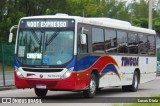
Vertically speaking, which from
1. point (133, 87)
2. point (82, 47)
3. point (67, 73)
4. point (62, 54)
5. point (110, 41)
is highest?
point (110, 41)

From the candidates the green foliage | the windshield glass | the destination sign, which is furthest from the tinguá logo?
the green foliage

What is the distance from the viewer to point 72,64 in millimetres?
17656

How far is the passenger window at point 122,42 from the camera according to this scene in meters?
22.2

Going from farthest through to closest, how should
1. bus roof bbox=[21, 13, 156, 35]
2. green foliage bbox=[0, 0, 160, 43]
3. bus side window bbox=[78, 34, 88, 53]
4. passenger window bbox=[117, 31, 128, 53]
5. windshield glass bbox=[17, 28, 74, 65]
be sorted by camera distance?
green foliage bbox=[0, 0, 160, 43] < passenger window bbox=[117, 31, 128, 53] < bus roof bbox=[21, 13, 156, 35] < bus side window bbox=[78, 34, 88, 53] < windshield glass bbox=[17, 28, 74, 65]

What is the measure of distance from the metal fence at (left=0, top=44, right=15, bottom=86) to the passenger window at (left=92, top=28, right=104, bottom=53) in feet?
23.8

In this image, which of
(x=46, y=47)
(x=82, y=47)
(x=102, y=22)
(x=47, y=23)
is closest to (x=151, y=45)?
(x=102, y=22)

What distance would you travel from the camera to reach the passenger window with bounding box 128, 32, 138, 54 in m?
23.7

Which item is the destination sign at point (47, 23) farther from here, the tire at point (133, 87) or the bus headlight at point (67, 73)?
the tire at point (133, 87)

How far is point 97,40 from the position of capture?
1980 centimetres

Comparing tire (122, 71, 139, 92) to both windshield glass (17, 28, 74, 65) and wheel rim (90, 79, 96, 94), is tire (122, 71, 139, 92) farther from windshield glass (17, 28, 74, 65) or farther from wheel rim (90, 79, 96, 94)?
windshield glass (17, 28, 74, 65)

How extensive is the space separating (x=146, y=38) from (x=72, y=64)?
9.18m

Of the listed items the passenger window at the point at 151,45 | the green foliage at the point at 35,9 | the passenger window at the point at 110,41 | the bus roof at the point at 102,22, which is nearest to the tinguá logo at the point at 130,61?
the passenger window at the point at 110,41

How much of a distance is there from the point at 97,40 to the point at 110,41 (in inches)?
57.6

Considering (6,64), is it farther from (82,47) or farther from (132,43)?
(82,47)
